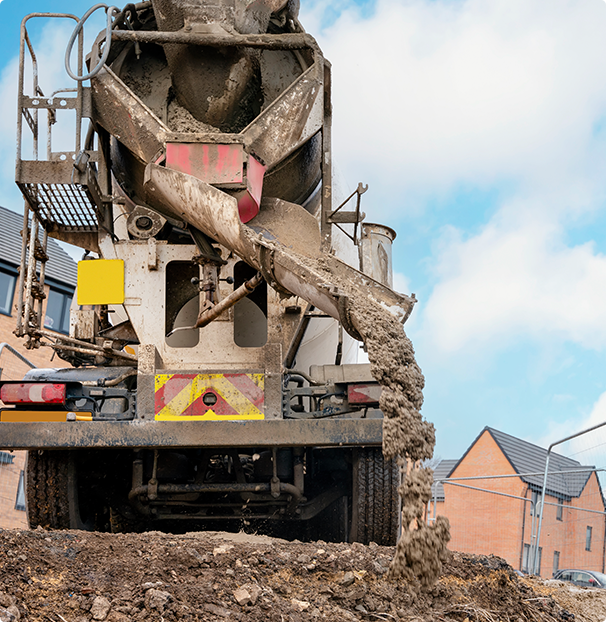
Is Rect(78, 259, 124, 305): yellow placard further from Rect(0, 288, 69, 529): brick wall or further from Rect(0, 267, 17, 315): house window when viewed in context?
Rect(0, 267, 17, 315): house window

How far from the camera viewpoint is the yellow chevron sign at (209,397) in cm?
423

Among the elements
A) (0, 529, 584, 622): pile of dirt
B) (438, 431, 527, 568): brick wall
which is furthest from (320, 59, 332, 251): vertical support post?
(438, 431, 527, 568): brick wall

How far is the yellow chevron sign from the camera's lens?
423 centimetres

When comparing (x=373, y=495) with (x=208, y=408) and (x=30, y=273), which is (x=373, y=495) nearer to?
(x=208, y=408)

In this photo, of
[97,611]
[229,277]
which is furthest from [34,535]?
[229,277]

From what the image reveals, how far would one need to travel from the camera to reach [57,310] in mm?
20062

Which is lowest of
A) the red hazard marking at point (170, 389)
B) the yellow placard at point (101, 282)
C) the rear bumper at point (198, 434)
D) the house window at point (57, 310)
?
the rear bumper at point (198, 434)

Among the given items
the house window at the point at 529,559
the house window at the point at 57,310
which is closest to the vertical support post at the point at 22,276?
the house window at the point at 529,559

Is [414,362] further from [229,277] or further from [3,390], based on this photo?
[3,390]

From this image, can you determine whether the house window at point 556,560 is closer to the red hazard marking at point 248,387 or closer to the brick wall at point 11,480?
the red hazard marking at point 248,387

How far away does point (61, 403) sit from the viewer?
4141 millimetres

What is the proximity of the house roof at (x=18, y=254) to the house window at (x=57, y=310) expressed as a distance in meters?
0.63

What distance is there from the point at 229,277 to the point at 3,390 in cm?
139

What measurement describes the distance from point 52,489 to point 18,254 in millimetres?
16353
